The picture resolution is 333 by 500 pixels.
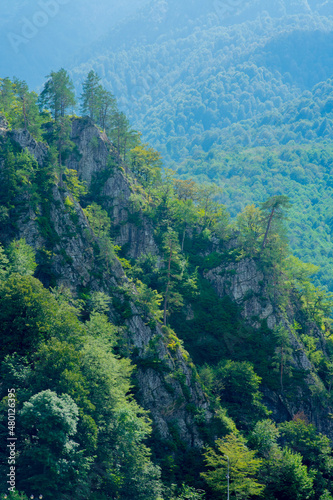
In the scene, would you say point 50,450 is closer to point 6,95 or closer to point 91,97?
point 6,95

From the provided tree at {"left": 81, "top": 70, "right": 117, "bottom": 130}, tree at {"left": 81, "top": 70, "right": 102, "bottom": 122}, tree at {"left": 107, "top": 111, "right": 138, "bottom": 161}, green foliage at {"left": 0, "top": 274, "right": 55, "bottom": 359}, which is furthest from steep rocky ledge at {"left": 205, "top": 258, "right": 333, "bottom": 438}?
tree at {"left": 81, "top": 70, "right": 102, "bottom": 122}

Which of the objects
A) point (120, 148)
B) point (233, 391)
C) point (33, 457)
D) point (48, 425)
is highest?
point (120, 148)

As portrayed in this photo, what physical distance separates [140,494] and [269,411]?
1068 inches

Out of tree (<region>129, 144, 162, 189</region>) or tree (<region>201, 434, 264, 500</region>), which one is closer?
tree (<region>201, 434, 264, 500</region>)

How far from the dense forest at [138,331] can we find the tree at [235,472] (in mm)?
210

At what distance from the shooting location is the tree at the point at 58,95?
85188 millimetres

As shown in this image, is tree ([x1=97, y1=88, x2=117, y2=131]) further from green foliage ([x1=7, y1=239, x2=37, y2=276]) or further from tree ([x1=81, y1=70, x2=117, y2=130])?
green foliage ([x1=7, y1=239, x2=37, y2=276])

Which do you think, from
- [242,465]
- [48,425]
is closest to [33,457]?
[48,425]

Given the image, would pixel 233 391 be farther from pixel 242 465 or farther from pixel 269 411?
pixel 242 465

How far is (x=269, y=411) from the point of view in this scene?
218 ft

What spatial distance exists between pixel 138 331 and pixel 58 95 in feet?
160

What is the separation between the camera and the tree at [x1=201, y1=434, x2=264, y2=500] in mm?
49625

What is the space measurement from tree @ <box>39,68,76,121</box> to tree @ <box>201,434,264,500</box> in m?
64.4

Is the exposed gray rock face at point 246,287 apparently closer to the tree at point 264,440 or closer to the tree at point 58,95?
the tree at point 264,440
